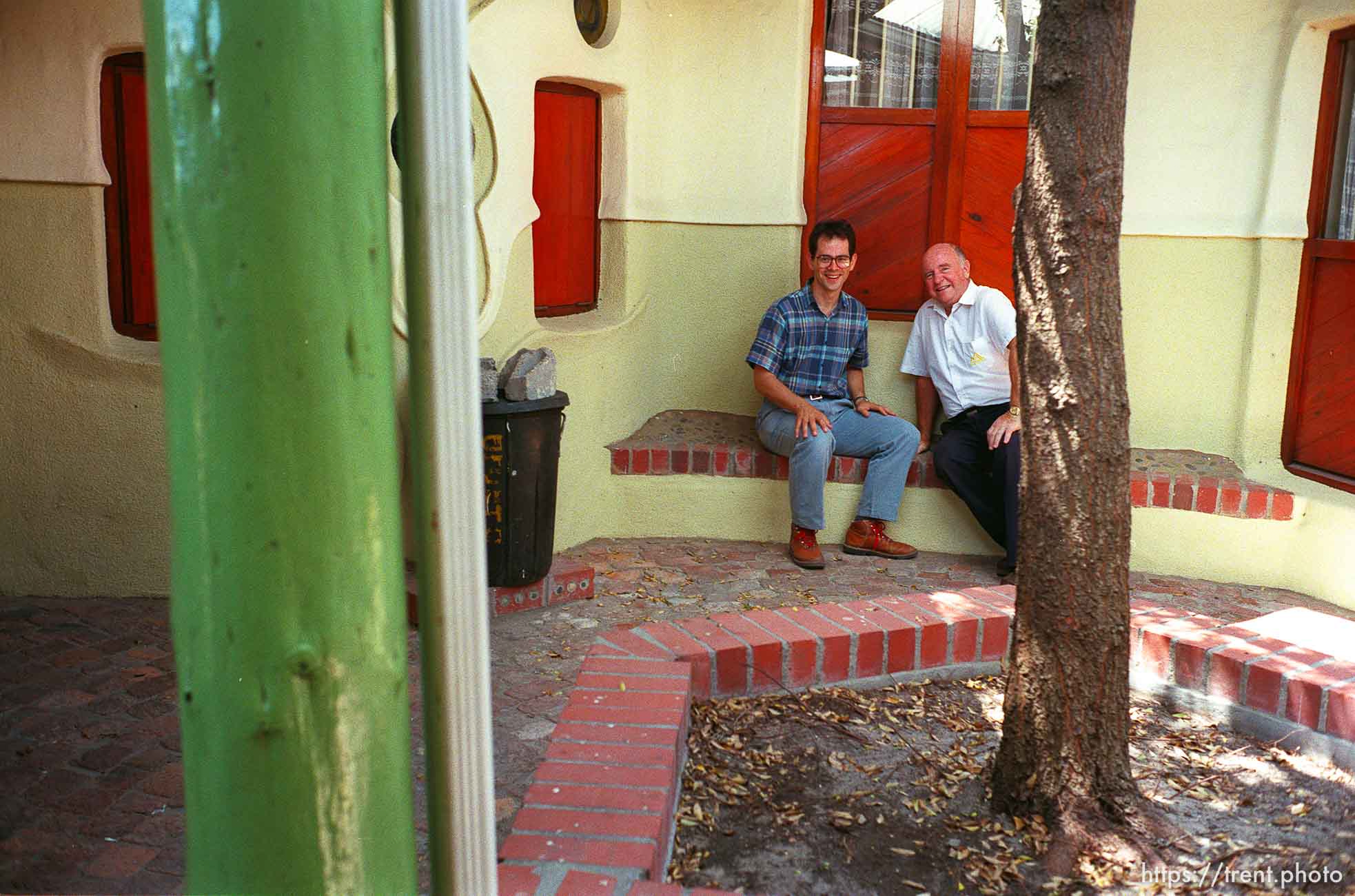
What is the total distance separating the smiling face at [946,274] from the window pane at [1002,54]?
894 mm

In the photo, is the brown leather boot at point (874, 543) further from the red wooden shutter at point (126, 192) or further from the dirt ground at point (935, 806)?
the red wooden shutter at point (126, 192)

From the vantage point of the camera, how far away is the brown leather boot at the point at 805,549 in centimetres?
510

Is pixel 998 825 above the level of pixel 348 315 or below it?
below

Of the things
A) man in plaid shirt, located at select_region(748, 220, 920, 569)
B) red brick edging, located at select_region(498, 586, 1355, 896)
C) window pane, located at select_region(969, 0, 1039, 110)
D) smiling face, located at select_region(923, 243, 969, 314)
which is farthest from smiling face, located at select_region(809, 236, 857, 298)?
red brick edging, located at select_region(498, 586, 1355, 896)

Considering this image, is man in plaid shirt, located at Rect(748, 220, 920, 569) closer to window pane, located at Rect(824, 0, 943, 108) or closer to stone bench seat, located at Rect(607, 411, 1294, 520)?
stone bench seat, located at Rect(607, 411, 1294, 520)

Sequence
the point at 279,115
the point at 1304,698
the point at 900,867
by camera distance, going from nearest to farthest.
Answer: the point at 279,115, the point at 900,867, the point at 1304,698

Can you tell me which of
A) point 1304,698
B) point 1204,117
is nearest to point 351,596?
point 1304,698

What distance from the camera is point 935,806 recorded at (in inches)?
107

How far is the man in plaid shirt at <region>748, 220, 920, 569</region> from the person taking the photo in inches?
205

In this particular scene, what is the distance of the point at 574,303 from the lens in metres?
5.64

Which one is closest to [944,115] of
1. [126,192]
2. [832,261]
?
[832,261]

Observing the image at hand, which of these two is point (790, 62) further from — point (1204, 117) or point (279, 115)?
point (279, 115)

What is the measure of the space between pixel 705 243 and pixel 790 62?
0.97m

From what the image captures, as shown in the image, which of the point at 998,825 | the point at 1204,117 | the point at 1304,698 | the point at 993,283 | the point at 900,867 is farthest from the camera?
the point at 993,283
